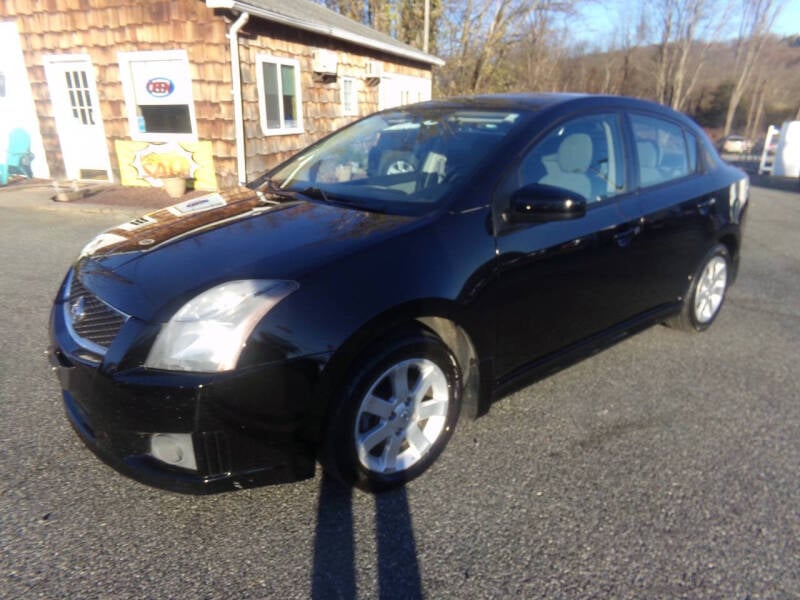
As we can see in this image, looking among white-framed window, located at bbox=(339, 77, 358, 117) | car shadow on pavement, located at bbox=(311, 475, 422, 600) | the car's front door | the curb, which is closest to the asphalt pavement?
car shadow on pavement, located at bbox=(311, 475, 422, 600)

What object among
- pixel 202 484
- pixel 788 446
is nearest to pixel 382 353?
pixel 202 484

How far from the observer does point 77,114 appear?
1081 centimetres

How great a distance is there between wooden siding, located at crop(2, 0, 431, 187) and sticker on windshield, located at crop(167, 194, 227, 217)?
708cm

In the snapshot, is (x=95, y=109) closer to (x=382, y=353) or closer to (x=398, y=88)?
(x=398, y=88)

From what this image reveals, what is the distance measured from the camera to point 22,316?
4199 millimetres

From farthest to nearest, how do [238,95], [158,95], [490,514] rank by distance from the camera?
[158,95], [238,95], [490,514]

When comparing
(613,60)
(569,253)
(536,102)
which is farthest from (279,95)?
(613,60)

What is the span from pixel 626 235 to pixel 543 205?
88 centimetres

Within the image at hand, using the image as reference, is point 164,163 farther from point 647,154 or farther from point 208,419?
point 208,419

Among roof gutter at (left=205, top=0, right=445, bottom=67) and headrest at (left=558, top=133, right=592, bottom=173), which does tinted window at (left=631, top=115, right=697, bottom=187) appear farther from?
roof gutter at (left=205, top=0, right=445, bottom=67)

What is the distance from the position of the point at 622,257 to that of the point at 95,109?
10591 mm

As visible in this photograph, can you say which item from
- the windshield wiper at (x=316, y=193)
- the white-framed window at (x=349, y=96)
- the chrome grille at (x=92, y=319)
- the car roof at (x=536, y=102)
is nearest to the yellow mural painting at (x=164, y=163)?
the white-framed window at (x=349, y=96)

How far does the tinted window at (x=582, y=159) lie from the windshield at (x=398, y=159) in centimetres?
21

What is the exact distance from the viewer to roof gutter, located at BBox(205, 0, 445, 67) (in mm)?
8634
